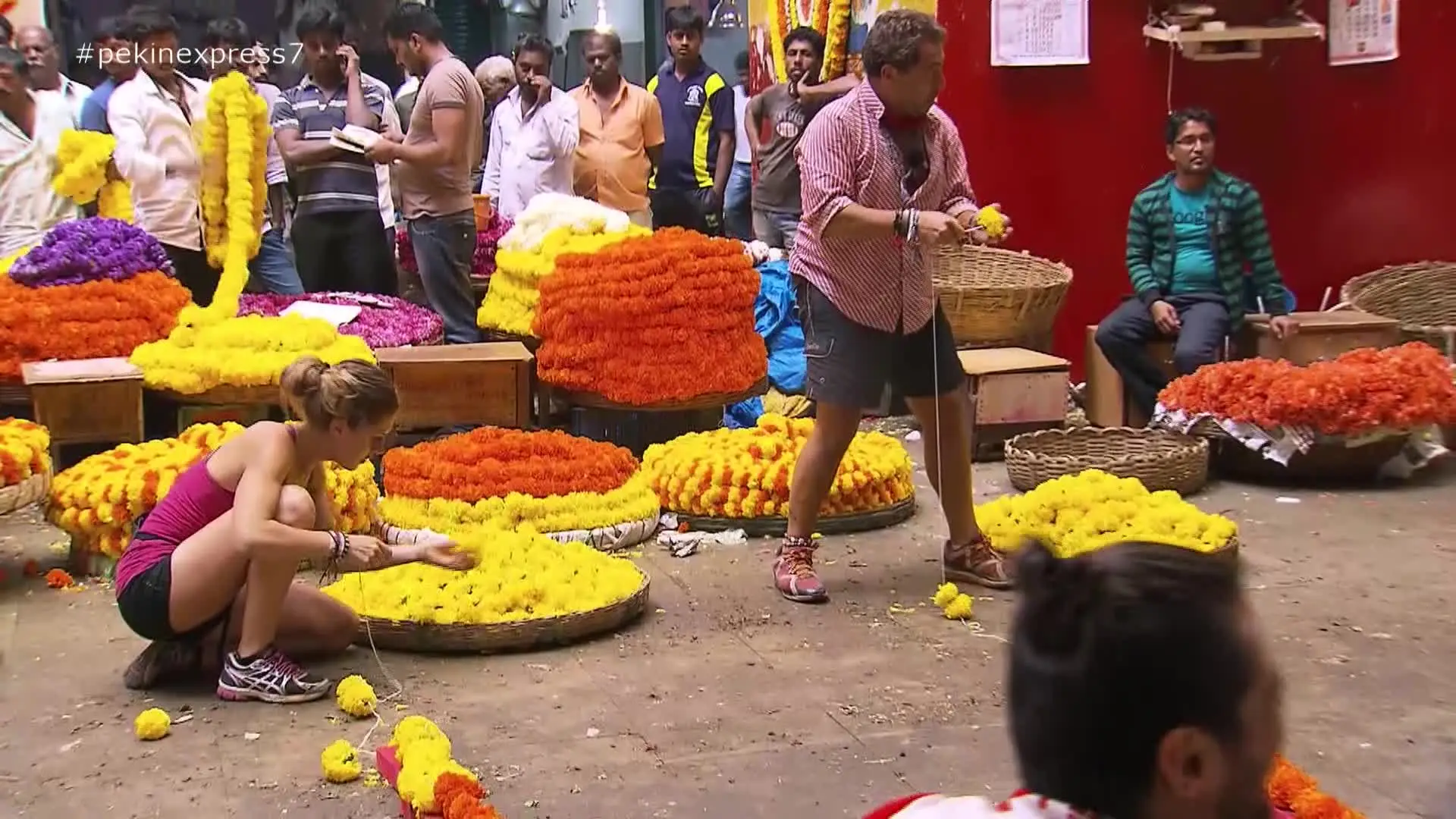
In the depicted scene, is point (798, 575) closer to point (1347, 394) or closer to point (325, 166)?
point (1347, 394)

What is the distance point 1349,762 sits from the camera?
149 inches

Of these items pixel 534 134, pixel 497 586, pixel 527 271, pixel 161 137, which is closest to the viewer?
pixel 497 586

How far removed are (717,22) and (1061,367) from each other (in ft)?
25.3

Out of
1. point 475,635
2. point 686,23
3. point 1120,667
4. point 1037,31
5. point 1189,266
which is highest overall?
point 686,23

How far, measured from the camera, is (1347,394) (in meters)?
6.56

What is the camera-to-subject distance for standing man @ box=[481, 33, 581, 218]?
939 centimetres

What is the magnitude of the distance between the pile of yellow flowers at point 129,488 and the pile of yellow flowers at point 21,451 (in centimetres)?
15

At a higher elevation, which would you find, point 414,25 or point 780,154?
point 414,25

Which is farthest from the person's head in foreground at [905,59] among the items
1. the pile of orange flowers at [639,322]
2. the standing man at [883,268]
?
the pile of orange flowers at [639,322]

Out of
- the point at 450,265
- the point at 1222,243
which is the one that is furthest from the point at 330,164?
the point at 1222,243

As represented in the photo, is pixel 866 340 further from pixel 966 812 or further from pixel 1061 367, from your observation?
pixel 966 812

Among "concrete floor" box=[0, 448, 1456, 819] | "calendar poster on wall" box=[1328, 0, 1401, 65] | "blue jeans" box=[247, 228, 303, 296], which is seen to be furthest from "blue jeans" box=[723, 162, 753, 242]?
"concrete floor" box=[0, 448, 1456, 819]

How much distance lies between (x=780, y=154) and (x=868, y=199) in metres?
4.37

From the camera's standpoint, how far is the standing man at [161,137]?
7.50m
